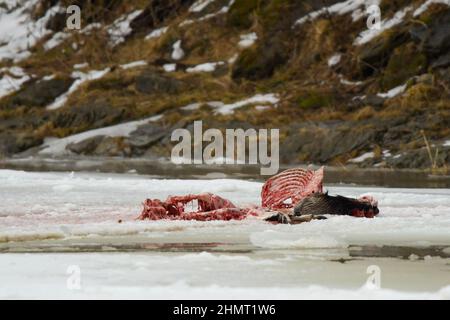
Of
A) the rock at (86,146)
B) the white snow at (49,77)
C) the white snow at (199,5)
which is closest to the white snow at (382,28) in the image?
the rock at (86,146)

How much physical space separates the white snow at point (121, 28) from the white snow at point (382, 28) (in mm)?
15162

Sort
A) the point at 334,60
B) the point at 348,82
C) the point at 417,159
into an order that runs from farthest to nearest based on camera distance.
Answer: the point at 334,60 < the point at 348,82 < the point at 417,159

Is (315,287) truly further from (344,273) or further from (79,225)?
(79,225)

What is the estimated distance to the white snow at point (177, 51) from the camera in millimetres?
42062

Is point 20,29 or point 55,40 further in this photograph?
point 20,29

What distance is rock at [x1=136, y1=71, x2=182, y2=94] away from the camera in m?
37.6

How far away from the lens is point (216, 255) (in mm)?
8422

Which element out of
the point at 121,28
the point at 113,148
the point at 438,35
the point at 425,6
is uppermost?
the point at 121,28

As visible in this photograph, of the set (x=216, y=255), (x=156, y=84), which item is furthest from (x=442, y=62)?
(x=216, y=255)

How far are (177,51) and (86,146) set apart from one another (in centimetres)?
978

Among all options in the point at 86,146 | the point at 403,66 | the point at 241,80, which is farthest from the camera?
the point at 241,80

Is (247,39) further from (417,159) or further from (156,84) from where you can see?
(417,159)

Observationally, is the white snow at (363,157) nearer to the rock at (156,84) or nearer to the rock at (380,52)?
the rock at (380,52)

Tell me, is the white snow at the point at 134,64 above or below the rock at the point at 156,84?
above
